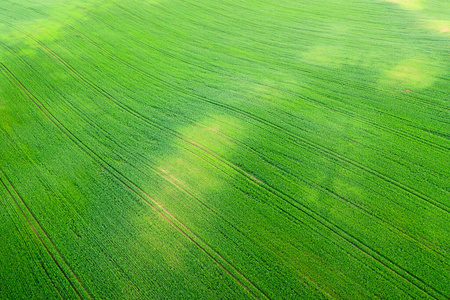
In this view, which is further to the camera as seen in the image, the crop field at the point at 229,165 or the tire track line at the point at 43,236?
the crop field at the point at 229,165

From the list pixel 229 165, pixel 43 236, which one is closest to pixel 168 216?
pixel 229 165

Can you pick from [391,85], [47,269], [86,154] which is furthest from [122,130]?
[391,85]

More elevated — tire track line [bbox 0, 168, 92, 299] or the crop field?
the crop field

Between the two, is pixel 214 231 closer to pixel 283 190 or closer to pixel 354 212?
pixel 283 190

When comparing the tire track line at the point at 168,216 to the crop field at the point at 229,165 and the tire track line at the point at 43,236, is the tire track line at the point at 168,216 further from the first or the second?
the tire track line at the point at 43,236

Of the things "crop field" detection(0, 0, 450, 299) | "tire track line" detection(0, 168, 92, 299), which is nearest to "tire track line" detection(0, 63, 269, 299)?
"crop field" detection(0, 0, 450, 299)

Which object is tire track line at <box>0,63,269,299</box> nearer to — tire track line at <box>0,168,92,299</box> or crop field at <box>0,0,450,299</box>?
crop field at <box>0,0,450,299</box>

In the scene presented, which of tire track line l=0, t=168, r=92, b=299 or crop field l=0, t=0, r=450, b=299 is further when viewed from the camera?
crop field l=0, t=0, r=450, b=299

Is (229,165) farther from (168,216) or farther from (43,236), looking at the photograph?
(43,236)

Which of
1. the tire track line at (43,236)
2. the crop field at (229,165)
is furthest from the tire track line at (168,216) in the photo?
the tire track line at (43,236)
